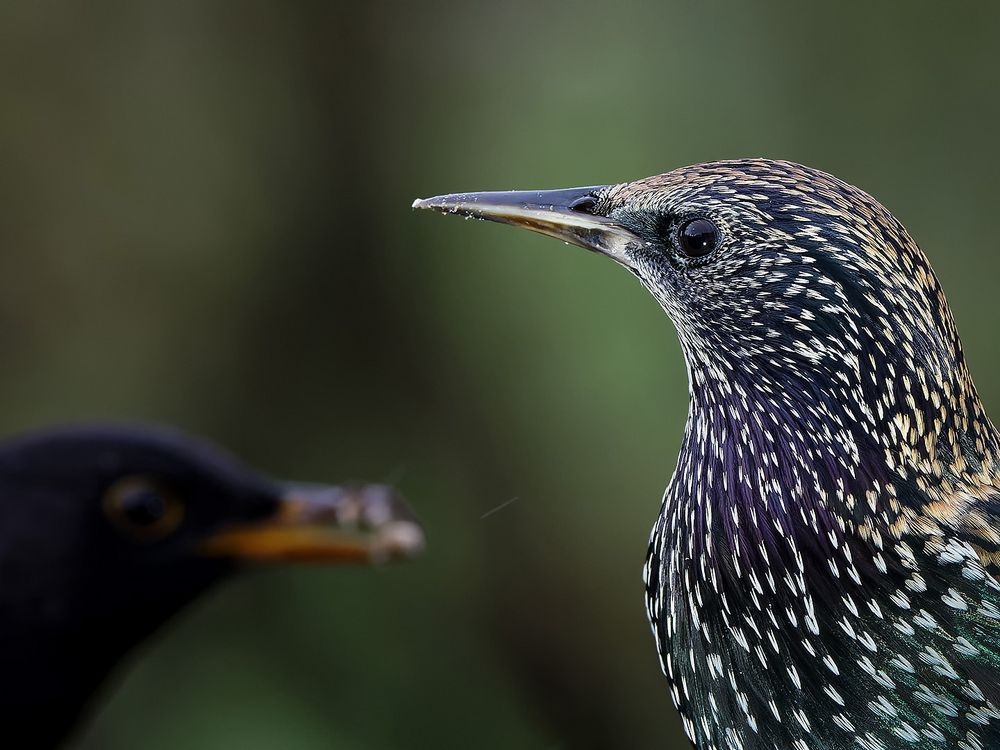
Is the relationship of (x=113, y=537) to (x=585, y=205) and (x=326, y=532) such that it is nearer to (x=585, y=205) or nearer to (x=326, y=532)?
(x=326, y=532)

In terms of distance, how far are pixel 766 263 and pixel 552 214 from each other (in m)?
0.36

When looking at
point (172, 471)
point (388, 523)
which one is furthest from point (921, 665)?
point (172, 471)

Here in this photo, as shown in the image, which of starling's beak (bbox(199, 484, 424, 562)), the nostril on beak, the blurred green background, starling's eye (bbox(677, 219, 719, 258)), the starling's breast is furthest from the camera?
the blurred green background

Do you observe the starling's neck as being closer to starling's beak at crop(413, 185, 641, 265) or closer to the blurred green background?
starling's beak at crop(413, 185, 641, 265)

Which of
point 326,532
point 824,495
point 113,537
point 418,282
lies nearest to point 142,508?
point 113,537

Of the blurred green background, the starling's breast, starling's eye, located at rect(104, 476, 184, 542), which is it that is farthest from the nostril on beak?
the blurred green background

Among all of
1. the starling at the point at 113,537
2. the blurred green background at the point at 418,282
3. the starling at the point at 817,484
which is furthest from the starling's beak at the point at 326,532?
the blurred green background at the point at 418,282

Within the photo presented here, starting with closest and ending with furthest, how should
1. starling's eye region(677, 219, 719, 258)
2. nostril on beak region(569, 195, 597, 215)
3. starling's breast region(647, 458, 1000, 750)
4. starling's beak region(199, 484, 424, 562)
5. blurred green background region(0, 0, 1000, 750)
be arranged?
starling's breast region(647, 458, 1000, 750)
starling's eye region(677, 219, 719, 258)
nostril on beak region(569, 195, 597, 215)
starling's beak region(199, 484, 424, 562)
blurred green background region(0, 0, 1000, 750)

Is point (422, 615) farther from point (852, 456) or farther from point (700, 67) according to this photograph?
point (852, 456)

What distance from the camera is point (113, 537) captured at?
2547 millimetres

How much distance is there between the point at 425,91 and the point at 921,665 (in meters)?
4.20

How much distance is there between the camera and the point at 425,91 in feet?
18.4

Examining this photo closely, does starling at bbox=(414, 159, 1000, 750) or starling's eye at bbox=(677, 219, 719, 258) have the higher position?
starling's eye at bbox=(677, 219, 719, 258)

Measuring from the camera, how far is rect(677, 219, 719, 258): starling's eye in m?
2.02
